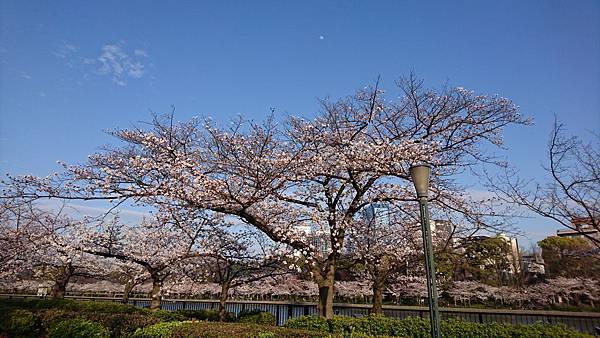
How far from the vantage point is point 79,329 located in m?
6.96

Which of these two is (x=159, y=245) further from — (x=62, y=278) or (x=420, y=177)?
(x=420, y=177)

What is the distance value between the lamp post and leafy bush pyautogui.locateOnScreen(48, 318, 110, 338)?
6050 millimetres

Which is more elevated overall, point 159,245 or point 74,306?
point 159,245

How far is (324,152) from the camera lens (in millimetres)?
8820

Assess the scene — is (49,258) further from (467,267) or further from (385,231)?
(467,267)

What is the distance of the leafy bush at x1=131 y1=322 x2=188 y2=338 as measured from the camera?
617cm

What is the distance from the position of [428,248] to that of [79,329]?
6695mm

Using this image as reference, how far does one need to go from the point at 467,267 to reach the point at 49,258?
88.2 ft

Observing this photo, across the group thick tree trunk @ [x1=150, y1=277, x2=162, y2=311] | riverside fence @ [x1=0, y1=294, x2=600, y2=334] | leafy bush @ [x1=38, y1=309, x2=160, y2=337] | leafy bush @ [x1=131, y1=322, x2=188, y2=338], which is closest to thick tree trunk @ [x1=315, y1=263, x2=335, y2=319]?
riverside fence @ [x1=0, y1=294, x2=600, y2=334]

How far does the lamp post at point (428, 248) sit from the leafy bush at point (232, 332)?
1.72 m

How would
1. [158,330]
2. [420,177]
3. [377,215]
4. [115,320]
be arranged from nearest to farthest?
1. [420,177]
2. [158,330]
3. [115,320]
4. [377,215]

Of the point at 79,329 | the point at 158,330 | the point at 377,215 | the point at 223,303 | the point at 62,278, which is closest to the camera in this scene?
the point at 158,330

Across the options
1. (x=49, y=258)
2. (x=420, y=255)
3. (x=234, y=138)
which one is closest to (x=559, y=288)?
(x=420, y=255)

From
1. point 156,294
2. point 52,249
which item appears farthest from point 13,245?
point 156,294
